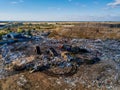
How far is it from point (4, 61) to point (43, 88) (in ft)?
22.1

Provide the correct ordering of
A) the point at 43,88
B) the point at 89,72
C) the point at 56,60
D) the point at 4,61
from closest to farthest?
the point at 43,88
the point at 89,72
the point at 56,60
the point at 4,61

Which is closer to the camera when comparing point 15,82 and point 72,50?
point 15,82

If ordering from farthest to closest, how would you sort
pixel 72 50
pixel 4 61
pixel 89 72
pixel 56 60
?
pixel 72 50 < pixel 4 61 < pixel 56 60 < pixel 89 72

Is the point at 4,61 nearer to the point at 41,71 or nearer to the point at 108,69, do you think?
the point at 41,71

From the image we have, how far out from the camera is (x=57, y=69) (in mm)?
13367

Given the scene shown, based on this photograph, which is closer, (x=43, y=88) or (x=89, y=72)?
(x=43, y=88)

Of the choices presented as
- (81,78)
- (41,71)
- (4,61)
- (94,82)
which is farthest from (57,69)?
(4,61)

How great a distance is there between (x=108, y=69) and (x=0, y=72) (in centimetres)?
793

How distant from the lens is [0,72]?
1327cm

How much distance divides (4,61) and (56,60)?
15.6 ft

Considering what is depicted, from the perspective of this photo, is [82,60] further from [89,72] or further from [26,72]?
[26,72]

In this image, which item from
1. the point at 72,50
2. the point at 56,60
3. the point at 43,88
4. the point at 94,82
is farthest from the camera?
the point at 72,50

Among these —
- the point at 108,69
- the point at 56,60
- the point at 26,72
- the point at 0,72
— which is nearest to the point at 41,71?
the point at 26,72

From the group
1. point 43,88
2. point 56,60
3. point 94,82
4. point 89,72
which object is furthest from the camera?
point 56,60
